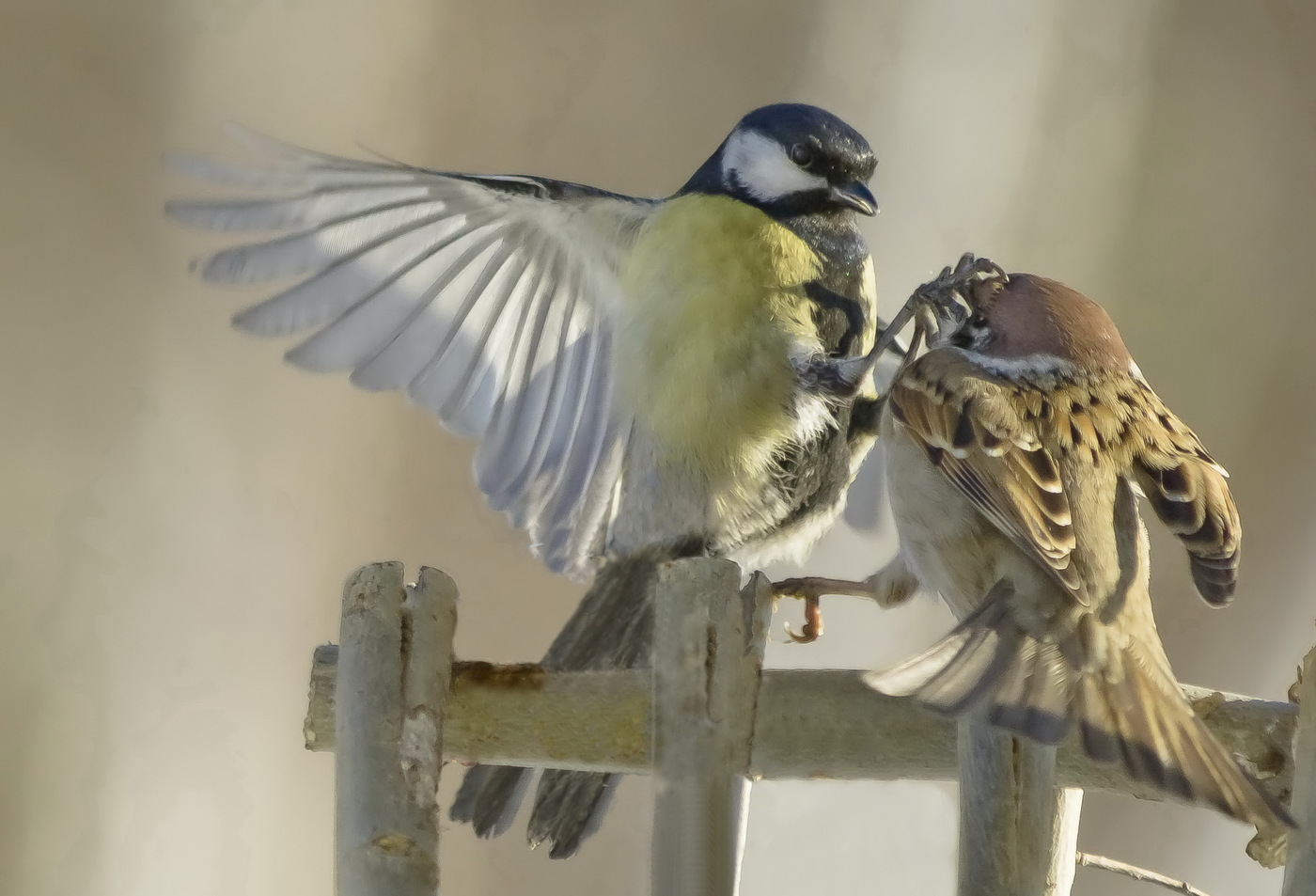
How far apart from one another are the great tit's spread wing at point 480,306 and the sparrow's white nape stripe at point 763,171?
90 mm

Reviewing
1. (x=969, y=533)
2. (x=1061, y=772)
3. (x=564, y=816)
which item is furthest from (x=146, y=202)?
(x=1061, y=772)

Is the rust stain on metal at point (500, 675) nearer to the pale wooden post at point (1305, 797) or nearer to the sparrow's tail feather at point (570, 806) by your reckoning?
the sparrow's tail feather at point (570, 806)

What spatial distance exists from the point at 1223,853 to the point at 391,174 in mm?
1241

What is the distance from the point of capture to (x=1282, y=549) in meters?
1.50

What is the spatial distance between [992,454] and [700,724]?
24cm

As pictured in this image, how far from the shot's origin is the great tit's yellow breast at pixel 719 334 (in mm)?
956

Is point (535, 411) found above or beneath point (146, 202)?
beneath

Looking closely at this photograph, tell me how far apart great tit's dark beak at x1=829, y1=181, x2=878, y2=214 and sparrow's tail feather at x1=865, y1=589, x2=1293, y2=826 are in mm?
446

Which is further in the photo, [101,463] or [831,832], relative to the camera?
[831,832]

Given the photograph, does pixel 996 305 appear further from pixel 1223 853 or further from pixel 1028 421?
pixel 1223 853

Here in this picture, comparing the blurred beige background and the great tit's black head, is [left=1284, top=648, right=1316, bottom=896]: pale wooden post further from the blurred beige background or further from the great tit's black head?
the blurred beige background

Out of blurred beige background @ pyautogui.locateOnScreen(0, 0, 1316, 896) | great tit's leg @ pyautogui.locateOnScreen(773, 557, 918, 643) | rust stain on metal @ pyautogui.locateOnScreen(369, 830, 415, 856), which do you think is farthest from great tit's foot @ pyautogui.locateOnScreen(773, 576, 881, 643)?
blurred beige background @ pyautogui.locateOnScreen(0, 0, 1316, 896)

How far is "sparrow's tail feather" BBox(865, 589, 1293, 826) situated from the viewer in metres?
0.52

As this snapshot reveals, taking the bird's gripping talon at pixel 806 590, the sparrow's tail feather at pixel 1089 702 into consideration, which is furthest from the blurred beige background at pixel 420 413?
the sparrow's tail feather at pixel 1089 702
